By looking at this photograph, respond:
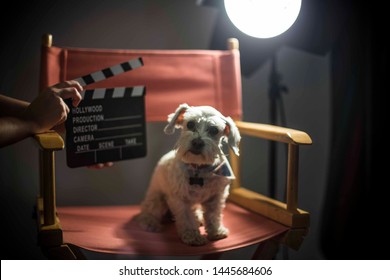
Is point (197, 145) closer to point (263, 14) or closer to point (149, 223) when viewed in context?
point (149, 223)

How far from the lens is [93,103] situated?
1.26 meters

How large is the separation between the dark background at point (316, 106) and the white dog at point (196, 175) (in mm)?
403

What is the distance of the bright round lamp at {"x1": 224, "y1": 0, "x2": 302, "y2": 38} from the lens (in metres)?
1.32

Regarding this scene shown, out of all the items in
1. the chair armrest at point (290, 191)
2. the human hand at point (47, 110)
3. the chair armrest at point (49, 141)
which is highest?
the human hand at point (47, 110)

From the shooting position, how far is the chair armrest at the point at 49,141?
39.9 inches

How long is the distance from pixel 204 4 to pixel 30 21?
61 centimetres

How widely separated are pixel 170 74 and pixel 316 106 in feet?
1.95

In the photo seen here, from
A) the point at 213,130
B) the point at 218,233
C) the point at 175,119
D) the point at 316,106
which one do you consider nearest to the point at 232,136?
the point at 213,130

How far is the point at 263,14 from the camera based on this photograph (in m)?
1.33

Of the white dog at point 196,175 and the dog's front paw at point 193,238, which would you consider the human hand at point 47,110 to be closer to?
the white dog at point 196,175

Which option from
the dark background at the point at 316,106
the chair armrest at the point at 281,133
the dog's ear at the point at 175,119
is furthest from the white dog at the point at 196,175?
the dark background at the point at 316,106
